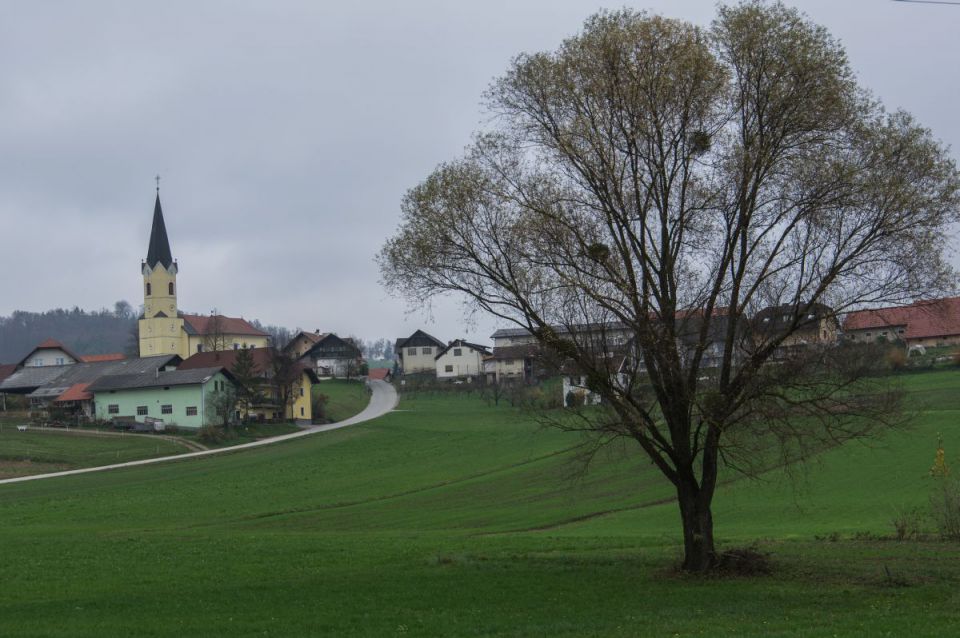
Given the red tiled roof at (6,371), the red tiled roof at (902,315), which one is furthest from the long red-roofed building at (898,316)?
the red tiled roof at (6,371)

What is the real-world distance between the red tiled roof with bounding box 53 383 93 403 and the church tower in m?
37.9

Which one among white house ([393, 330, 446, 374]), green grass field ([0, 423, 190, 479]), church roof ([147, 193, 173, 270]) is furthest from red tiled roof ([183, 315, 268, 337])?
green grass field ([0, 423, 190, 479])

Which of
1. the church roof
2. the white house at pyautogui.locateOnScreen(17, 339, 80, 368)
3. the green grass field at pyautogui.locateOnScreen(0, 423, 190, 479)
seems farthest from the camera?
the church roof

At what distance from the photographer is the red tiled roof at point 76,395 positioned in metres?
100

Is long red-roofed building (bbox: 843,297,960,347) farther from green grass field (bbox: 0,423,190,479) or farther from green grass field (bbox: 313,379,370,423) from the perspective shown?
green grass field (bbox: 313,379,370,423)

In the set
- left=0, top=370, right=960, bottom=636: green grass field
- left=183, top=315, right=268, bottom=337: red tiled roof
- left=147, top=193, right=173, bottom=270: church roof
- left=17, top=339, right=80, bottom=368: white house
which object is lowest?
left=0, top=370, right=960, bottom=636: green grass field

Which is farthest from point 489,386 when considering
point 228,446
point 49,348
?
point 49,348

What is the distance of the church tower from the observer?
14175 centimetres

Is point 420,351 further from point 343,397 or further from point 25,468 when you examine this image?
point 25,468

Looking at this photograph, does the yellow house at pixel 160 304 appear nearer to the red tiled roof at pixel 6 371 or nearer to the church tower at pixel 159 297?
the church tower at pixel 159 297

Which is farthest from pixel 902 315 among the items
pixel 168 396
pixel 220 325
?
pixel 220 325

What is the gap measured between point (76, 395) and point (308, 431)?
93.4 feet

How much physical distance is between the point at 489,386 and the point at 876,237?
340 feet

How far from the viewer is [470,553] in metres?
25.8
